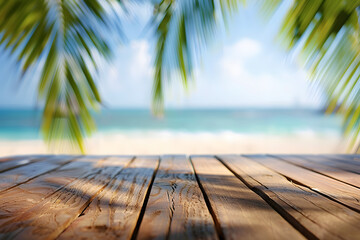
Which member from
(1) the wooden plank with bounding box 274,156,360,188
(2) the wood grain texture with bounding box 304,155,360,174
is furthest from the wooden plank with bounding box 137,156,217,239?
(2) the wood grain texture with bounding box 304,155,360,174

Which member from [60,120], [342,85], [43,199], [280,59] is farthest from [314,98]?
[60,120]

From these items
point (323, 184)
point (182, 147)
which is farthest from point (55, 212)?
point (182, 147)

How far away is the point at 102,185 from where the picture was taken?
3.07ft

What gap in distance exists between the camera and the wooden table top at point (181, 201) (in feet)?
1.79

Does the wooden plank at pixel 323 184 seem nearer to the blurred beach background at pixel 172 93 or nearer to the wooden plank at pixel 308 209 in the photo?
the wooden plank at pixel 308 209

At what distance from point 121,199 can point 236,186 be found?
14.7 inches

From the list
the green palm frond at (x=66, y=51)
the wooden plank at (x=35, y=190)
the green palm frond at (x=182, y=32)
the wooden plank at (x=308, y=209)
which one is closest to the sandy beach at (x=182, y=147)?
the green palm frond at (x=66, y=51)

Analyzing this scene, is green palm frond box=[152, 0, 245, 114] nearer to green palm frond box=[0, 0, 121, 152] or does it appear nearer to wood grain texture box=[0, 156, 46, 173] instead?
green palm frond box=[0, 0, 121, 152]

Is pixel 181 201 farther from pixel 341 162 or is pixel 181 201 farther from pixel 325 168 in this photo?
pixel 341 162

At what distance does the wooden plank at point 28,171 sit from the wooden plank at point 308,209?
32.7 inches

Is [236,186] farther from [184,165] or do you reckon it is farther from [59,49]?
[59,49]

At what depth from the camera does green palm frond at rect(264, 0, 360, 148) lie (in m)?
0.90

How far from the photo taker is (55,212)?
659 mm

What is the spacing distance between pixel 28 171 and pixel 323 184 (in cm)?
118
